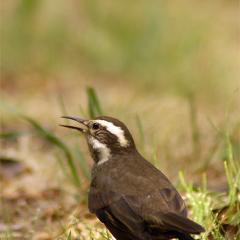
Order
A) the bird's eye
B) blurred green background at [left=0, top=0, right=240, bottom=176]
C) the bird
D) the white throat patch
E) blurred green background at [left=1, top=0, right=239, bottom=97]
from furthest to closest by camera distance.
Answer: blurred green background at [left=1, top=0, right=239, bottom=97] → blurred green background at [left=0, top=0, right=240, bottom=176] → the bird's eye → the white throat patch → the bird

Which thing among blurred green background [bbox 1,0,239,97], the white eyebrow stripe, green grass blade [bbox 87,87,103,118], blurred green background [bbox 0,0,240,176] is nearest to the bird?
the white eyebrow stripe

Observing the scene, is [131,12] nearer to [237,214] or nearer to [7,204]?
[7,204]

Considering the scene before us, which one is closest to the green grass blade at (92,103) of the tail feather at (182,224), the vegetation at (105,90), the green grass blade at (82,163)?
the vegetation at (105,90)

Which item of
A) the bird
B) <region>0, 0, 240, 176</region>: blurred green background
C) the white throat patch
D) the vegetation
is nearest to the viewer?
the bird

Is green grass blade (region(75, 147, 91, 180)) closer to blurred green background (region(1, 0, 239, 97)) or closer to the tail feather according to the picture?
the tail feather

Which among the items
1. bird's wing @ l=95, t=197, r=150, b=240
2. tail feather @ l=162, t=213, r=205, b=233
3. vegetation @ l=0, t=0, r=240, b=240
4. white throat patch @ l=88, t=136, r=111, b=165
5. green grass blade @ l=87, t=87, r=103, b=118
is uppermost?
green grass blade @ l=87, t=87, r=103, b=118

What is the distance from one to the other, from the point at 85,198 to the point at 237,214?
1.79m

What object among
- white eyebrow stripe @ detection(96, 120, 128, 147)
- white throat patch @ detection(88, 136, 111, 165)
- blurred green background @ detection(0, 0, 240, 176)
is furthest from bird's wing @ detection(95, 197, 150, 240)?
blurred green background @ detection(0, 0, 240, 176)

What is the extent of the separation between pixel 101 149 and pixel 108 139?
9cm

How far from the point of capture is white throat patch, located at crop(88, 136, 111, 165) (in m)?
7.66

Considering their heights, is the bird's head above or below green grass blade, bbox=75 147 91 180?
above

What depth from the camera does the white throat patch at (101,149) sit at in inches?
302

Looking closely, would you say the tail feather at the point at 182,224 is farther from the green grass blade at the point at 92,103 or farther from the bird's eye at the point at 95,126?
the green grass blade at the point at 92,103

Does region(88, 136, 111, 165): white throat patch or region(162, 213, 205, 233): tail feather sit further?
region(88, 136, 111, 165): white throat patch
